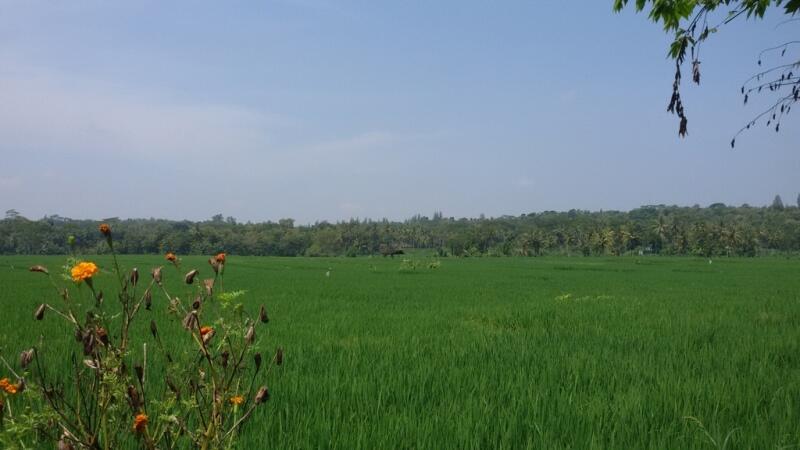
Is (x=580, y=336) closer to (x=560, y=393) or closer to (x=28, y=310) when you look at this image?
(x=560, y=393)

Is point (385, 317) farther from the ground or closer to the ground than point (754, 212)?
closer to the ground

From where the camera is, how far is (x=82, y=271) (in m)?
1.24

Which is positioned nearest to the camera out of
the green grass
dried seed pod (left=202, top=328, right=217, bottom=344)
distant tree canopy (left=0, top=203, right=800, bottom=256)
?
dried seed pod (left=202, top=328, right=217, bottom=344)

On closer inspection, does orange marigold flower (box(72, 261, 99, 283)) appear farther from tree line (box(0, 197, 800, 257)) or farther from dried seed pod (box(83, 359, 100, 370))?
tree line (box(0, 197, 800, 257))

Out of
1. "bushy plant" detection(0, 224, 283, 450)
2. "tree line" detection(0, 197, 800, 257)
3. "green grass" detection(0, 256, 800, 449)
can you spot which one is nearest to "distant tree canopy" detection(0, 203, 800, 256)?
"tree line" detection(0, 197, 800, 257)

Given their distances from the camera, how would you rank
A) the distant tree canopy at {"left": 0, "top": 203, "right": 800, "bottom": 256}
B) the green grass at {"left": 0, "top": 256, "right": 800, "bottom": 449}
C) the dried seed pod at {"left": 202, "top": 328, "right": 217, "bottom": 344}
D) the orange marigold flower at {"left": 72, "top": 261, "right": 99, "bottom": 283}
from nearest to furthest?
the orange marigold flower at {"left": 72, "top": 261, "right": 99, "bottom": 283} → the dried seed pod at {"left": 202, "top": 328, "right": 217, "bottom": 344} → the green grass at {"left": 0, "top": 256, "right": 800, "bottom": 449} → the distant tree canopy at {"left": 0, "top": 203, "right": 800, "bottom": 256}

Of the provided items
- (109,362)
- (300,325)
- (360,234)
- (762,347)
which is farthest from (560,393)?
(360,234)

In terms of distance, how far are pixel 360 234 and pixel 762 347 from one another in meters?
110

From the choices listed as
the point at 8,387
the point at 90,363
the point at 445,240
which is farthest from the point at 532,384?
the point at 445,240

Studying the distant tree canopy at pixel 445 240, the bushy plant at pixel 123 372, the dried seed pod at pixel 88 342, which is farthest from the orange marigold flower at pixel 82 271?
the distant tree canopy at pixel 445 240

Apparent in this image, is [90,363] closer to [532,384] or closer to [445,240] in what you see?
[532,384]

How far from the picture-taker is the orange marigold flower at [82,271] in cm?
122

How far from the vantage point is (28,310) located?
377 inches

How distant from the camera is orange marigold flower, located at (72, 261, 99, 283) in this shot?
122 cm
